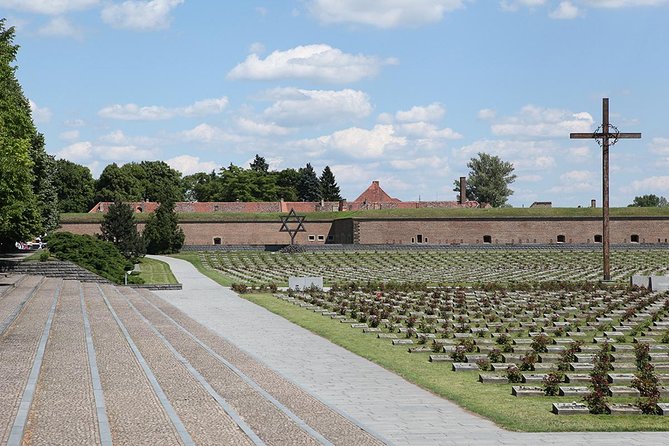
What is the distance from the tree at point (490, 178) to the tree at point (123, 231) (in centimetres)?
6092

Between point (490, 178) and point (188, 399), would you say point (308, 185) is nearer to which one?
point (490, 178)

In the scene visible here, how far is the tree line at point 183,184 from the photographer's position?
3595 inches

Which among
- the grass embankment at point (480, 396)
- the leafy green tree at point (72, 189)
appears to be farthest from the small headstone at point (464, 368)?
the leafy green tree at point (72, 189)

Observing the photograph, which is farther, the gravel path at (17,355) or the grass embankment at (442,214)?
the grass embankment at (442,214)

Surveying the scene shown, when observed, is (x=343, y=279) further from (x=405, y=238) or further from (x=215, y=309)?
(x=405, y=238)

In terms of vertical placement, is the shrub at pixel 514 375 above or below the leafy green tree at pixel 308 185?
below

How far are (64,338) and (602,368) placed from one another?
32.0 feet

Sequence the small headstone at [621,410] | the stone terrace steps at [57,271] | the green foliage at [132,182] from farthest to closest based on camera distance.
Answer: the green foliage at [132,182] < the stone terrace steps at [57,271] < the small headstone at [621,410]

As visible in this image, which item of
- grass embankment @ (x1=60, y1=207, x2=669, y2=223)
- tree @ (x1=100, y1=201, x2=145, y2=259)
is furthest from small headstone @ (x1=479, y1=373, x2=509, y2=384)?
grass embankment @ (x1=60, y1=207, x2=669, y2=223)

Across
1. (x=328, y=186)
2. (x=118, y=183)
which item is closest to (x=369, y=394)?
(x=118, y=183)

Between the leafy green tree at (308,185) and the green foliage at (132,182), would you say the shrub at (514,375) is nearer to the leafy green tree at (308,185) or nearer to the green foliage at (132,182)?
the green foliage at (132,182)

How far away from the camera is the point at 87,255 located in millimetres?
38031

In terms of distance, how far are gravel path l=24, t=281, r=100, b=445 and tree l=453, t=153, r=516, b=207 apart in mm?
89758

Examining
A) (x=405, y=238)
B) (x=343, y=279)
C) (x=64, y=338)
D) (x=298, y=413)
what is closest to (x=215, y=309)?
(x=64, y=338)
